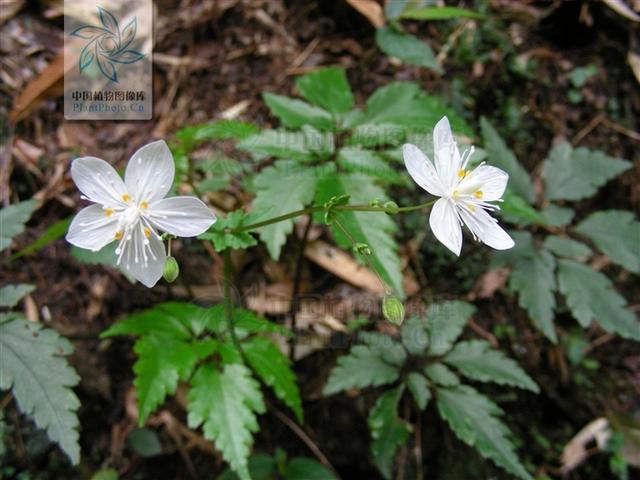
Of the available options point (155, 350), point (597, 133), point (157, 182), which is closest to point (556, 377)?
point (597, 133)

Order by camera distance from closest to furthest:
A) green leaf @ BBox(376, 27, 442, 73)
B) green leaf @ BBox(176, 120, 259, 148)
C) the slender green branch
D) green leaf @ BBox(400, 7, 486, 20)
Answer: the slender green branch → green leaf @ BBox(176, 120, 259, 148) → green leaf @ BBox(400, 7, 486, 20) → green leaf @ BBox(376, 27, 442, 73)

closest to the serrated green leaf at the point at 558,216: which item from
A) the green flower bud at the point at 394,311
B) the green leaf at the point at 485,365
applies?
the green leaf at the point at 485,365

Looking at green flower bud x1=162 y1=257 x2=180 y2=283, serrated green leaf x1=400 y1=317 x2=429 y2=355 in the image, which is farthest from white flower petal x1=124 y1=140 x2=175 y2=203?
serrated green leaf x1=400 y1=317 x2=429 y2=355

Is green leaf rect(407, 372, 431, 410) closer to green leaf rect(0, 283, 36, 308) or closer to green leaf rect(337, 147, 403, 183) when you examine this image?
green leaf rect(337, 147, 403, 183)

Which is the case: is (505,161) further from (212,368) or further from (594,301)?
(212,368)

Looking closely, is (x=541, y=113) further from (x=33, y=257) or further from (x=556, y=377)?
(x=33, y=257)

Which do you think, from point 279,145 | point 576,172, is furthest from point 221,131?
point 576,172

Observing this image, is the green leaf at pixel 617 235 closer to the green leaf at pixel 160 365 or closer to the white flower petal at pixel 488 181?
the white flower petal at pixel 488 181
